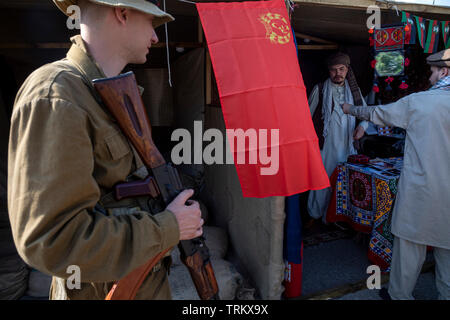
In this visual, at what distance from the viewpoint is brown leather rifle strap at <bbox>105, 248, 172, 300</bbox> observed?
0.94 m

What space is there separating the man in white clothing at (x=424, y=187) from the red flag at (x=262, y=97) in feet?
3.38

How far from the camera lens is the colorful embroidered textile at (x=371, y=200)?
269 centimetres

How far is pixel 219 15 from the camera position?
1.82 metres

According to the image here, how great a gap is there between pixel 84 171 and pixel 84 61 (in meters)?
0.40

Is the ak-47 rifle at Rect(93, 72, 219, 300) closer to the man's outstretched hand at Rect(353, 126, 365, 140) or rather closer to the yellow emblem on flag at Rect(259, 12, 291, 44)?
the yellow emblem on flag at Rect(259, 12, 291, 44)

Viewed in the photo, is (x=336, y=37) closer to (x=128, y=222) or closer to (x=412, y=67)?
(x=412, y=67)

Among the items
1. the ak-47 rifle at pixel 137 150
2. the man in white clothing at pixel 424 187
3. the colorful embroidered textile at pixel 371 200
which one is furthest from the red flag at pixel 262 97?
the colorful embroidered textile at pixel 371 200

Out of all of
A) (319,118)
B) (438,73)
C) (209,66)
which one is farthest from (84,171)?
(319,118)

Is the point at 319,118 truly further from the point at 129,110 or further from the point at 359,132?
the point at 129,110

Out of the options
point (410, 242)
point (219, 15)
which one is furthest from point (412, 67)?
point (219, 15)

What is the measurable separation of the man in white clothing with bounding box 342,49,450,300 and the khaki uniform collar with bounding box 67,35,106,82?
2406mm

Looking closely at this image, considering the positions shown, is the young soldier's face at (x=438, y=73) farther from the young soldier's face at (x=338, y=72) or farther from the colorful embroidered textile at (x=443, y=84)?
the young soldier's face at (x=338, y=72)

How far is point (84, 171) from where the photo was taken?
77 centimetres
